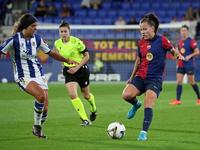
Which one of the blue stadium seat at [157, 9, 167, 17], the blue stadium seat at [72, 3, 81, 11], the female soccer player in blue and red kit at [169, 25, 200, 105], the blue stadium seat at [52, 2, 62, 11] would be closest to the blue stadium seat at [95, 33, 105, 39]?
the blue stadium seat at [157, 9, 167, 17]

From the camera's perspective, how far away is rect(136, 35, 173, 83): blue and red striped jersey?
5559 mm

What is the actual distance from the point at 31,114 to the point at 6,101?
284 centimetres

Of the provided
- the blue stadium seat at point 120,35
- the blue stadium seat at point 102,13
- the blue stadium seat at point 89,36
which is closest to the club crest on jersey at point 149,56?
the blue stadium seat at point 120,35

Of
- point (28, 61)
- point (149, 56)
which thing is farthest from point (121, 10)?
point (28, 61)

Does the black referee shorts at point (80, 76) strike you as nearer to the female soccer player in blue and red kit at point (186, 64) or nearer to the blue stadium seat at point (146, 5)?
the female soccer player in blue and red kit at point (186, 64)

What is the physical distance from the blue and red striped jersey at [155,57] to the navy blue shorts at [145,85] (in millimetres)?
65

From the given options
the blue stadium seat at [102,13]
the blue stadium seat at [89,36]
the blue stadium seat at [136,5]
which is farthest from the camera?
the blue stadium seat at [136,5]

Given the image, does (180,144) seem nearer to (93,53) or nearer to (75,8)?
(93,53)

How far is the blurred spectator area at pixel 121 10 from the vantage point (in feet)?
67.5

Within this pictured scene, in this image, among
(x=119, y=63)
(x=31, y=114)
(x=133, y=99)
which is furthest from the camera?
(x=119, y=63)

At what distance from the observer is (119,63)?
672 inches

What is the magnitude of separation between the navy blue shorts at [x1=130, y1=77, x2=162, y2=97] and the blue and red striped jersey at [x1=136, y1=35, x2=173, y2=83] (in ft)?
0.21

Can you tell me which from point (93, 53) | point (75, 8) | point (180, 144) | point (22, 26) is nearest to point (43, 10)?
point (75, 8)

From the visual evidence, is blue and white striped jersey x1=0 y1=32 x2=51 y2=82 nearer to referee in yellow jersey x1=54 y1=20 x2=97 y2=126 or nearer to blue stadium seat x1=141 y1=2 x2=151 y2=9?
referee in yellow jersey x1=54 y1=20 x2=97 y2=126
